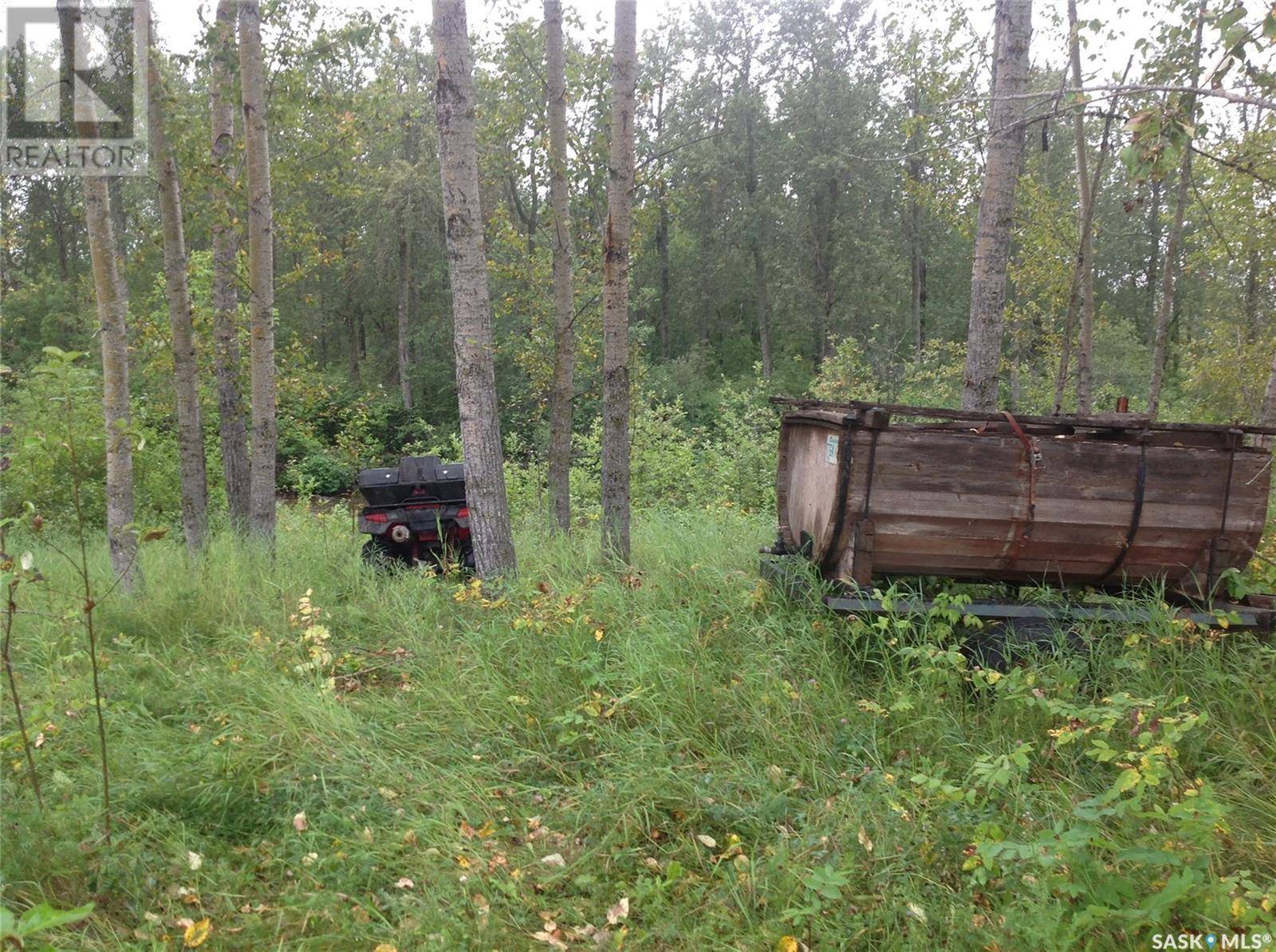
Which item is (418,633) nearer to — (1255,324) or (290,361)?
(290,361)

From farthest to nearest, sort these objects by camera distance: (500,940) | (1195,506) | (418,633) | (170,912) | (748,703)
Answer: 1. (418,633)
2. (1195,506)
3. (748,703)
4. (170,912)
5. (500,940)

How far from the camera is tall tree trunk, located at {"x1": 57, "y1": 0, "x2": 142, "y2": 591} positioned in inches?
250

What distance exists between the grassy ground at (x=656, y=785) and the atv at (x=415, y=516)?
1.81 metres

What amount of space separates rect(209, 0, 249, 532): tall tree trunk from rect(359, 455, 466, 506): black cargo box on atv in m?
2.64

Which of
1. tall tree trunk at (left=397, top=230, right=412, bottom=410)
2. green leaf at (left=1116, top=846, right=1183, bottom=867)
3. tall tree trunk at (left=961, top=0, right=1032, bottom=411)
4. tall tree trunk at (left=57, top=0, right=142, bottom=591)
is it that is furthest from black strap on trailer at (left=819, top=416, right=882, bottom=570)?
tall tree trunk at (left=397, top=230, right=412, bottom=410)

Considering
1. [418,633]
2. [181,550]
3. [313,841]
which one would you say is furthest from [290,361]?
[313,841]

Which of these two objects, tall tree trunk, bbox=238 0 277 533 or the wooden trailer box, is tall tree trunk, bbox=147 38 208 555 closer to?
tall tree trunk, bbox=238 0 277 533

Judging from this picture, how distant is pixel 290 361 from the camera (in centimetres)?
1244

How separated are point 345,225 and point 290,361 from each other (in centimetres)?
2286

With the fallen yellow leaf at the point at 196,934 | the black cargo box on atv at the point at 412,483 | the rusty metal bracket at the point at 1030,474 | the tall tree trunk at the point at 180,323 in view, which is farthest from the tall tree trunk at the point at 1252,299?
the fallen yellow leaf at the point at 196,934

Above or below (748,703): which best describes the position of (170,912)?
below

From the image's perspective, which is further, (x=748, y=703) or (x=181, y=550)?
(x=181, y=550)

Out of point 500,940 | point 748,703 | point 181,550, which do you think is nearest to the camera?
point 500,940

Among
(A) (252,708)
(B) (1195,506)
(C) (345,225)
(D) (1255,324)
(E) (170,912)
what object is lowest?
(E) (170,912)
